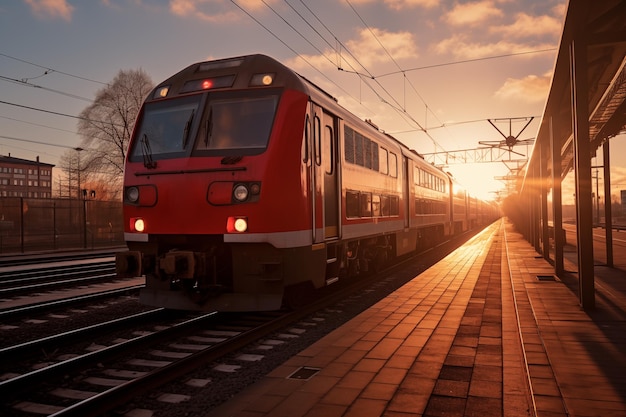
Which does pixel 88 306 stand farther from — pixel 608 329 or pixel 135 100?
pixel 135 100

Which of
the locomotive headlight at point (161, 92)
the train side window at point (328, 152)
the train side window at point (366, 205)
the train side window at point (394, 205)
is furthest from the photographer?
the train side window at point (394, 205)

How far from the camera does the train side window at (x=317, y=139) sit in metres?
7.41

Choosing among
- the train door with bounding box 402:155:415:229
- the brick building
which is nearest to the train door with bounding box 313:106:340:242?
the train door with bounding box 402:155:415:229

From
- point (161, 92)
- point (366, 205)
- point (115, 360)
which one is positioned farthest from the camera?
point (366, 205)

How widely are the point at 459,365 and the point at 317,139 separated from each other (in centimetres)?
396

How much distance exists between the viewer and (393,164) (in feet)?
A: 41.5

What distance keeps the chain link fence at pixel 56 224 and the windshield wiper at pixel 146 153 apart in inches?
738

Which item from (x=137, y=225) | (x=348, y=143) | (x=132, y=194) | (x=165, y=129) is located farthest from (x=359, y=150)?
(x=137, y=225)

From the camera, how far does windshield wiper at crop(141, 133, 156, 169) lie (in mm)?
6984

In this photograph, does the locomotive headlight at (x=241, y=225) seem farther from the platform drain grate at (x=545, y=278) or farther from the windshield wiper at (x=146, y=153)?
the platform drain grate at (x=545, y=278)

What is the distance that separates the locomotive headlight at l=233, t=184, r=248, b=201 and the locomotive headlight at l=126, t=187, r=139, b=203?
162cm

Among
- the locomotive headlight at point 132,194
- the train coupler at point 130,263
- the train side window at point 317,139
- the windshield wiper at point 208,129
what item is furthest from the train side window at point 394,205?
the train coupler at point 130,263

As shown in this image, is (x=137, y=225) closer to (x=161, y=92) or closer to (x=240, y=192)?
(x=240, y=192)

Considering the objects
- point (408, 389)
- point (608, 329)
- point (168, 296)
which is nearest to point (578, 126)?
point (608, 329)
